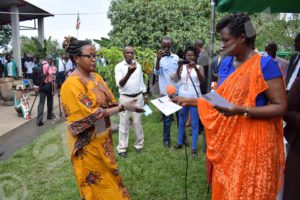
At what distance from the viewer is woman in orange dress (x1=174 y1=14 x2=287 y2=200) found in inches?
84.4

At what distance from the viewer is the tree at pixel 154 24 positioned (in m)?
12.7

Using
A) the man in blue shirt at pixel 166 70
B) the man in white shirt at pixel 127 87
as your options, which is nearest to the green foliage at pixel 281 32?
the man in blue shirt at pixel 166 70

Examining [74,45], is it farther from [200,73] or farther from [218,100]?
[200,73]

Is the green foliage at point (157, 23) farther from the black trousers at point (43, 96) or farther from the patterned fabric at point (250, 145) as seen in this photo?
the patterned fabric at point (250, 145)

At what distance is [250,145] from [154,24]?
11095 mm

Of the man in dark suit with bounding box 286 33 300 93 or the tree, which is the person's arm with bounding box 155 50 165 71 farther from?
the tree

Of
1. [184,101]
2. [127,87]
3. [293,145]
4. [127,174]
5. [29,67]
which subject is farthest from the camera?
[29,67]

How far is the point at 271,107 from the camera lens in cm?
213

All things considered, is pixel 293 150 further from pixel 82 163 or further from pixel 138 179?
pixel 138 179

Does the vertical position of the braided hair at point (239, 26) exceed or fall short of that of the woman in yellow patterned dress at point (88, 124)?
it exceeds it

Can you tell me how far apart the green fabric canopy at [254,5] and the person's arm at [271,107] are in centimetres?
162

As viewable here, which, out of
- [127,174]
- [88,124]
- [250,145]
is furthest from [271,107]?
[127,174]

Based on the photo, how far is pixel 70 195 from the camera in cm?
398

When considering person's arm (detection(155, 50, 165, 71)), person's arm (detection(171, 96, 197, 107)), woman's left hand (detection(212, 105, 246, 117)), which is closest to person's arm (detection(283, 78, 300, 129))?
woman's left hand (detection(212, 105, 246, 117))
